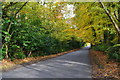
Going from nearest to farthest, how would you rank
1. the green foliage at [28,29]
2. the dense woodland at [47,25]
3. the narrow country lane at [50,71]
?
1. the narrow country lane at [50,71]
2. the dense woodland at [47,25]
3. the green foliage at [28,29]

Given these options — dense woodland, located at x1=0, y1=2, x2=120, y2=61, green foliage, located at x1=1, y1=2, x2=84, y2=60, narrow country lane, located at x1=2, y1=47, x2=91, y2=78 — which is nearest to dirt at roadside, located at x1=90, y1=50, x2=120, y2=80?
narrow country lane, located at x1=2, y1=47, x2=91, y2=78

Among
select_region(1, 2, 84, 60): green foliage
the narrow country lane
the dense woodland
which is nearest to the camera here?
the narrow country lane

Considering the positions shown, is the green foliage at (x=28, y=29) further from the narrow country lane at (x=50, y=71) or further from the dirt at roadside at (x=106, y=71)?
the dirt at roadside at (x=106, y=71)

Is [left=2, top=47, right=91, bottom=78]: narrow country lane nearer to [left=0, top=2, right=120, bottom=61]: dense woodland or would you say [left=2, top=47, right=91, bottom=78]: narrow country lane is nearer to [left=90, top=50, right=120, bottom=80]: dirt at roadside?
[left=90, top=50, right=120, bottom=80]: dirt at roadside

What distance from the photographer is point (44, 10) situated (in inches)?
581

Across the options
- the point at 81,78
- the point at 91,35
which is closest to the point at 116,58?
the point at 81,78

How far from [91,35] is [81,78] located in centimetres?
1566

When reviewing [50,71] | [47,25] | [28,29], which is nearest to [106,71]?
[50,71]

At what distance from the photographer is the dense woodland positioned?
8.50 m

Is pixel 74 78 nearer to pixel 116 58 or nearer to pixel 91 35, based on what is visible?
pixel 116 58

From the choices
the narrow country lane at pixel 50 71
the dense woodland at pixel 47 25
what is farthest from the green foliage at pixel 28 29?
the narrow country lane at pixel 50 71

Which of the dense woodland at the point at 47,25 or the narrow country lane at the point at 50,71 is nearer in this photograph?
the narrow country lane at the point at 50,71

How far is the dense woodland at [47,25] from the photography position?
27.9 ft

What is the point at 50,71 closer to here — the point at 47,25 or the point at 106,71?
the point at 106,71
